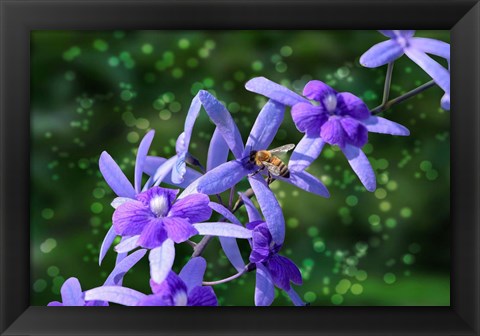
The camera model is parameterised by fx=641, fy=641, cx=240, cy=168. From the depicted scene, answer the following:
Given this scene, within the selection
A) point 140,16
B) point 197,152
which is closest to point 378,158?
point 197,152

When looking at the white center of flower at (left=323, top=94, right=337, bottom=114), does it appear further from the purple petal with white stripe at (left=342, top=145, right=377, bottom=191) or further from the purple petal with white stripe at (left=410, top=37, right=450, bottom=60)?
the purple petal with white stripe at (left=410, top=37, right=450, bottom=60)

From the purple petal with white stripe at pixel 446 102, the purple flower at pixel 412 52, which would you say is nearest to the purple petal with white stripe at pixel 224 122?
the purple flower at pixel 412 52

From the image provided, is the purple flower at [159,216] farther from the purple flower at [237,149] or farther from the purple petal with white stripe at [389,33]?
the purple petal with white stripe at [389,33]

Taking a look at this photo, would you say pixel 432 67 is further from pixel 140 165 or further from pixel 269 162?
pixel 140 165

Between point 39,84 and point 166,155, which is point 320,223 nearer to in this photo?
point 166,155

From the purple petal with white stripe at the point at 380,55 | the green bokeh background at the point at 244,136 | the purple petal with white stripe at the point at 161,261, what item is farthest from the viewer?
the green bokeh background at the point at 244,136

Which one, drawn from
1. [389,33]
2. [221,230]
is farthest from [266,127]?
[389,33]

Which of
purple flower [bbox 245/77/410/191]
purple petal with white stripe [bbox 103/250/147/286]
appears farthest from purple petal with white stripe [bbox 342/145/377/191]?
purple petal with white stripe [bbox 103/250/147/286]
